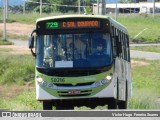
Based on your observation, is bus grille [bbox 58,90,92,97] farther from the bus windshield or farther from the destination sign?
the destination sign

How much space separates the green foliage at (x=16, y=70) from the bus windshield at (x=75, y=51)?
511 inches

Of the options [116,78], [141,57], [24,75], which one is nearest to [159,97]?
[116,78]

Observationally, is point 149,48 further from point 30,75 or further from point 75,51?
point 75,51

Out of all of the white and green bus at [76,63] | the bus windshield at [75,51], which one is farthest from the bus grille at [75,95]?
the bus windshield at [75,51]

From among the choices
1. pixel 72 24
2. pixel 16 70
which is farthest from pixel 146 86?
pixel 72 24

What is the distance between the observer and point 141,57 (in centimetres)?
4344

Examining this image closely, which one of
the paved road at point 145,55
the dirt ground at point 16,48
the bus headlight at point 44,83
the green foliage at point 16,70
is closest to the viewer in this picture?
the bus headlight at point 44,83

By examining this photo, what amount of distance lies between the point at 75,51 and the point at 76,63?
0.33m

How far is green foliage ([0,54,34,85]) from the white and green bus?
12897 mm

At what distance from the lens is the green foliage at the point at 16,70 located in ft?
103

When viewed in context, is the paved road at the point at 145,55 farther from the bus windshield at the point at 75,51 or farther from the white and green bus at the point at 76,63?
the bus windshield at the point at 75,51

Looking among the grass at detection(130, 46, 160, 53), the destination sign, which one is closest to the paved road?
the grass at detection(130, 46, 160, 53)

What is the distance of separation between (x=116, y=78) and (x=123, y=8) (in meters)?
70.1

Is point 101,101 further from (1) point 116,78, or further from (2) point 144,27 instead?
(2) point 144,27
